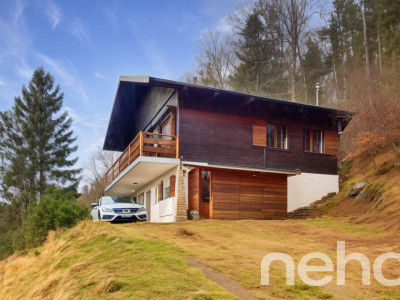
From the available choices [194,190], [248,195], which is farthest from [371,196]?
[194,190]

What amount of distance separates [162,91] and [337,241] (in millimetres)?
12493

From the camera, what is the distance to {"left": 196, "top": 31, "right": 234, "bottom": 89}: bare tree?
39844 millimetres

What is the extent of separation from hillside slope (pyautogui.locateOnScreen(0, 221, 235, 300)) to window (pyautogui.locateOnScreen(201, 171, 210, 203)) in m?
6.24

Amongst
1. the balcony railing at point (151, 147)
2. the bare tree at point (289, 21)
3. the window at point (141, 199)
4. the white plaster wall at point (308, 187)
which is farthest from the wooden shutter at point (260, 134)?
the bare tree at point (289, 21)

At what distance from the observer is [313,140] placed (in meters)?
21.4

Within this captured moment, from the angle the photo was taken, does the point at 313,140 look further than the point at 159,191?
Yes

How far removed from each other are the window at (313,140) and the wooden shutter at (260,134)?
Answer: 109 inches

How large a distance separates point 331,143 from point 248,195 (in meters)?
6.63

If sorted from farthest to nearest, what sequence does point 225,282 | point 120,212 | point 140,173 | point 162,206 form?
point 140,173 < point 162,206 < point 120,212 < point 225,282

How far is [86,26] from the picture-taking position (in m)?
34.8

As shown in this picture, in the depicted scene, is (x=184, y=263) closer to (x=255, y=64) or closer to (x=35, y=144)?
(x=35, y=144)

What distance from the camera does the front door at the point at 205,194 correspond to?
57.5 ft

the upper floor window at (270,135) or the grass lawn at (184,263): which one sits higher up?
the upper floor window at (270,135)

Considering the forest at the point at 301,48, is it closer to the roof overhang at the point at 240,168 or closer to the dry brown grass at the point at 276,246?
the roof overhang at the point at 240,168
